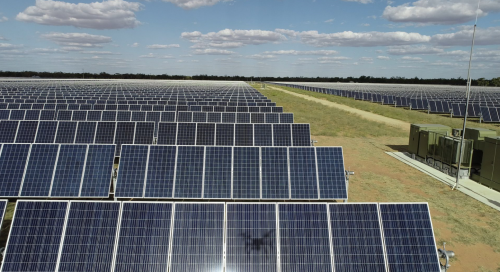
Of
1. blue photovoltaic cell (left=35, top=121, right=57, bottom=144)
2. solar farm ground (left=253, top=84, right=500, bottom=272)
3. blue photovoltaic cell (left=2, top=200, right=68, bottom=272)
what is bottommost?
solar farm ground (left=253, top=84, right=500, bottom=272)

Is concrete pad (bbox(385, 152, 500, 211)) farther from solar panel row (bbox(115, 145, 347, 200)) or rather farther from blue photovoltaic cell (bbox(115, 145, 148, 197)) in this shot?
blue photovoltaic cell (bbox(115, 145, 148, 197))

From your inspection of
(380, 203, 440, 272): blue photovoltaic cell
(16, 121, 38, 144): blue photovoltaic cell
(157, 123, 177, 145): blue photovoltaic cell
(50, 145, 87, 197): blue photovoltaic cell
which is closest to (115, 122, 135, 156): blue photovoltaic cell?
(157, 123, 177, 145): blue photovoltaic cell

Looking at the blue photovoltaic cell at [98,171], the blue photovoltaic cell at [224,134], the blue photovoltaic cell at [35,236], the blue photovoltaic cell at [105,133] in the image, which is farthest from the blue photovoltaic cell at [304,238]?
the blue photovoltaic cell at [105,133]

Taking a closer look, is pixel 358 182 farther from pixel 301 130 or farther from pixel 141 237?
pixel 141 237

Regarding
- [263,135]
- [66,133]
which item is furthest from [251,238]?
[66,133]

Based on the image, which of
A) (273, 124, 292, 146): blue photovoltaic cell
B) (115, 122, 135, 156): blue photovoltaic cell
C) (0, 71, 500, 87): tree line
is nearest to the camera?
(115, 122, 135, 156): blue photovoltaic cell

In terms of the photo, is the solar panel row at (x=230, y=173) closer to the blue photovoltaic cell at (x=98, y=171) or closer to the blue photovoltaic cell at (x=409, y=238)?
the blue photovoltaic cell at (x=98, y=171)

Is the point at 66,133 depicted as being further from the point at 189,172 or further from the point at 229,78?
the point at 229,78
